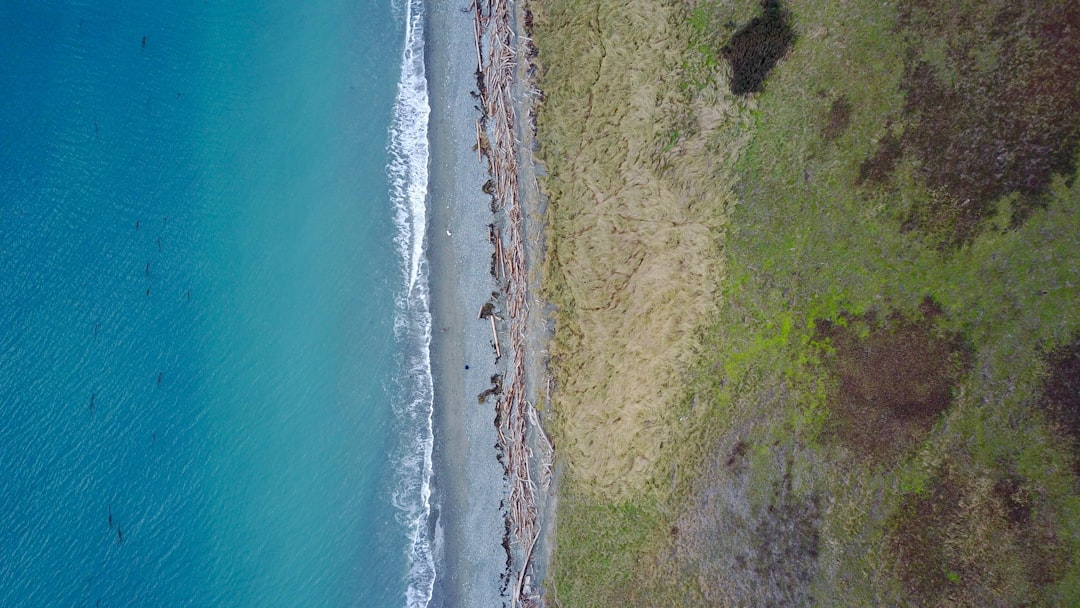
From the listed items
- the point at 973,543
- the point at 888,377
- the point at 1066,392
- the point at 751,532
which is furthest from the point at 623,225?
the point at 973,543

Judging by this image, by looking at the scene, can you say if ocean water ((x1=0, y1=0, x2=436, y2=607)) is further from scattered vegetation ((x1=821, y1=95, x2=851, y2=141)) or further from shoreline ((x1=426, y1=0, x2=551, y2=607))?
scattered vegetation ((x1=821, y1=95, x2=851, y2=141))

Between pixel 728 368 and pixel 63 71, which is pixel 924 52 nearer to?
pixel 728 368

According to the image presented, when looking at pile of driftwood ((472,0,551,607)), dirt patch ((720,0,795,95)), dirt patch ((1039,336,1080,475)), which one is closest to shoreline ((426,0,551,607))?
pile of driftwood ((472,0,551,607))

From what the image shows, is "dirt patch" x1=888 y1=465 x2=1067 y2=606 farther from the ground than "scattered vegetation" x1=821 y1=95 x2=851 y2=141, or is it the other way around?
"scattered vegetation" x1=821 y1=95 x2=851 y2=141

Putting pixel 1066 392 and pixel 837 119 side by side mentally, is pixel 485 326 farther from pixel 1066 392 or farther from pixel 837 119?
pixel 1066 392

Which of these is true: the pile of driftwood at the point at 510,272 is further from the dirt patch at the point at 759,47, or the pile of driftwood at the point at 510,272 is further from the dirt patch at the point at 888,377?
the dirt patch at the point at 888,377

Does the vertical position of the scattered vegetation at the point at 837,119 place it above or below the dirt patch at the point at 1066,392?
above

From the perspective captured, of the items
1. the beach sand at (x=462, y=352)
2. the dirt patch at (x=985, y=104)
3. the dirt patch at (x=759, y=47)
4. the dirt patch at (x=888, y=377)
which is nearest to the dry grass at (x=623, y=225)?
the dirt patch at (x=759, y=47)

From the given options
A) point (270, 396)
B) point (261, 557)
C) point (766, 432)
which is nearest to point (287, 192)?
point (270, 396)
